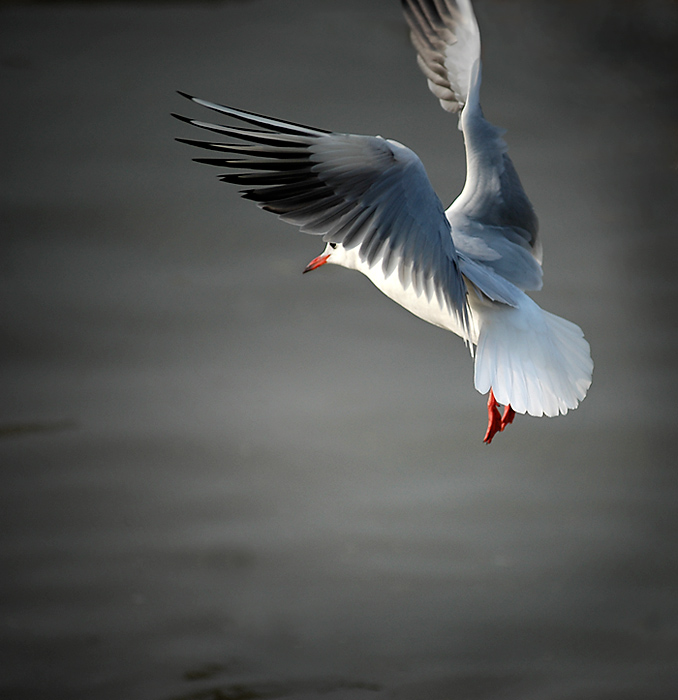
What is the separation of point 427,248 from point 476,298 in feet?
0.53

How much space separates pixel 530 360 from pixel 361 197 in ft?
1.05

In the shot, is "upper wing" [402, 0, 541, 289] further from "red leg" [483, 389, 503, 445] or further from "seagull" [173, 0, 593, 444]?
"red leg" [483, 389, 503, 445]

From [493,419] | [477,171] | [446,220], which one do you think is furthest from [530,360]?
[477,171]

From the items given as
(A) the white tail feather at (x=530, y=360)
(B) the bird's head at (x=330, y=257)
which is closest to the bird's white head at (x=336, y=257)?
(B) the bird's head at (x=330, y=257)

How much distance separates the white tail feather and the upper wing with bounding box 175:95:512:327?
8cm

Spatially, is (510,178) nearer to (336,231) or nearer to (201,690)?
(336,231)

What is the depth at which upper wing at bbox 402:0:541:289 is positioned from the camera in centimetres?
132

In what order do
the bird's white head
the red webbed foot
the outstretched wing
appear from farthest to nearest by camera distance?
the bird's white head
the red webbed foot
the outstretched wing

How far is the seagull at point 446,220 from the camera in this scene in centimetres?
102

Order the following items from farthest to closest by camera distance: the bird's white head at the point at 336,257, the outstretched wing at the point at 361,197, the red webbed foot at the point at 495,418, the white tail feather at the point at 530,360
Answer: the bird's white head at the point at 336,257 < the red webbed foot at the point at 495,418 < the white tail feather at the point at 530,360 < the outstretched wing at the point at 361,197

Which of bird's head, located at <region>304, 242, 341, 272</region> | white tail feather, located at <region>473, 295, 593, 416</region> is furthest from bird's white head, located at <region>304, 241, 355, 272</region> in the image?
white tail feather, located at <region>473, 295, 593, 416</region>

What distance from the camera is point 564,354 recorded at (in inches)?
47.3

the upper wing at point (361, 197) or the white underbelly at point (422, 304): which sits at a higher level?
the upper wing at point (361, 197)

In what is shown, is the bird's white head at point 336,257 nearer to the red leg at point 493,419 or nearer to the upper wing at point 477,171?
the upper wing at point 477,171
